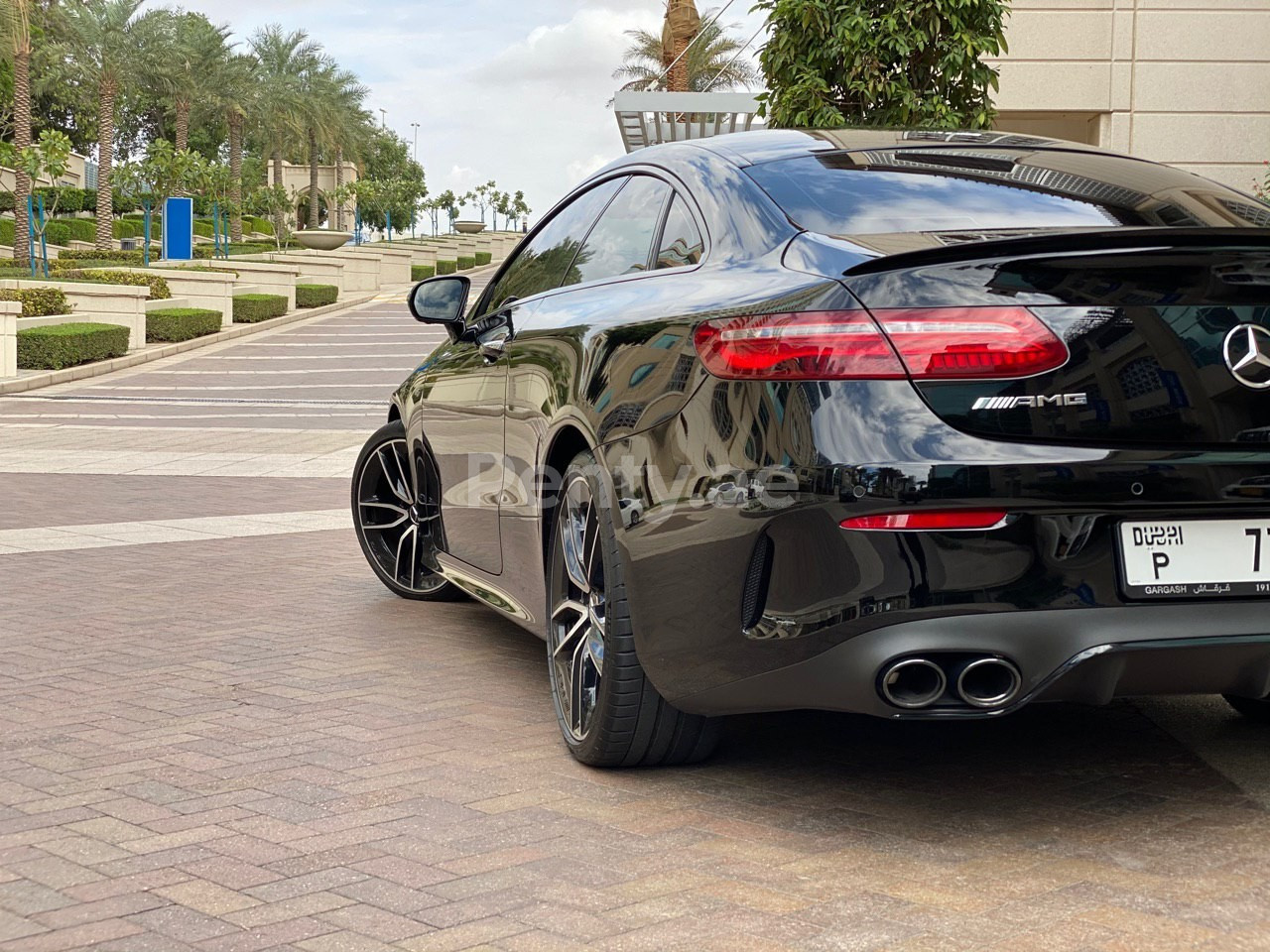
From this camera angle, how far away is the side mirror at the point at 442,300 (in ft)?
18.7

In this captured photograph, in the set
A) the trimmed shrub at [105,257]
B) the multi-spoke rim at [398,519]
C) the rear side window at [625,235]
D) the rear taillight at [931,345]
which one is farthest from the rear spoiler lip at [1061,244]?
the trimmed shrub at [105,257]

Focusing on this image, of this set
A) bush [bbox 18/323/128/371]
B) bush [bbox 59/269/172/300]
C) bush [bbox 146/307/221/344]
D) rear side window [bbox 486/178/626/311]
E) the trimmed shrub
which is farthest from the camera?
the trimmed shrub

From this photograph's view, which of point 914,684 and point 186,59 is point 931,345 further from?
point 186,59

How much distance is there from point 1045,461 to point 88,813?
2343 mm

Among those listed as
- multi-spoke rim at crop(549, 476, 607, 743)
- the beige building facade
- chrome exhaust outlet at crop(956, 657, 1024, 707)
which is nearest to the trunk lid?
chrome exhaust outlet at crop(956, 657, 1024, 707)

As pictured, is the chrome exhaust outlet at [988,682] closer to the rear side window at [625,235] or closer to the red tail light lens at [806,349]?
the red tail light lens at [806,349]

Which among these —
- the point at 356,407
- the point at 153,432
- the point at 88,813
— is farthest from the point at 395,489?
the point at 356,407

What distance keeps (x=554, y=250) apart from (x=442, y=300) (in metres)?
0.68

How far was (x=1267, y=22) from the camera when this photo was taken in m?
22.8

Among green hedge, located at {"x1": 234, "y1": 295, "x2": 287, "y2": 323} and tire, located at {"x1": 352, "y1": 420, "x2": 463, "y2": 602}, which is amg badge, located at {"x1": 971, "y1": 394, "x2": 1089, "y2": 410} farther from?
green hedge, located at {"x1": 234, "y1": 295, "x2": 287, "y2": 323}

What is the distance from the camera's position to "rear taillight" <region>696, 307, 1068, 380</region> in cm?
320

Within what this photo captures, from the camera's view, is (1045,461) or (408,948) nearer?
(408,948)

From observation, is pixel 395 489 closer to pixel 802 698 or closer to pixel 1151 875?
pixel 802 698

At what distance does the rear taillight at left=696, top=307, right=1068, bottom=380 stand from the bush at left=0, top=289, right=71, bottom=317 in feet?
81.2
